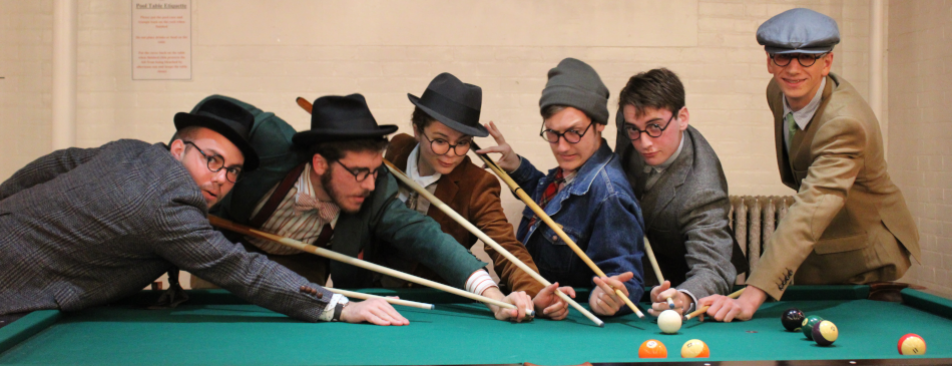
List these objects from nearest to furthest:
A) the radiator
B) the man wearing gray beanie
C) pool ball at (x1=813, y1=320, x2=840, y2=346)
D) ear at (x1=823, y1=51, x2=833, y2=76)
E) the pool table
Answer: the pool table → pool ball at (x1=813, y1=320, x2=840, y2=346) → the man wearing gray beanie → ear at (x1=823, y1=51, x2=833, y2=76) → the radiator

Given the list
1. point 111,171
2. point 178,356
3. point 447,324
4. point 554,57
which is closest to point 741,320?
point 447,324

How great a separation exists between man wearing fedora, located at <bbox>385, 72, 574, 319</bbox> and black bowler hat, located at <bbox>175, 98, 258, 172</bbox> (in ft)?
2.25

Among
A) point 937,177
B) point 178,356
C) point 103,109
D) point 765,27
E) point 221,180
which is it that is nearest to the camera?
point 178,356

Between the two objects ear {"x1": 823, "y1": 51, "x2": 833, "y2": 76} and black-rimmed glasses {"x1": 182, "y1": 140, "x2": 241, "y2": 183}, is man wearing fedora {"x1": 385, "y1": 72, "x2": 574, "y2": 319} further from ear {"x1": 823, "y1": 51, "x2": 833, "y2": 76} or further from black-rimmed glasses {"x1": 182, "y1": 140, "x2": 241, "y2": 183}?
ear {"x1": 823, "y1": 51, "x2": 833, "y2": 76}

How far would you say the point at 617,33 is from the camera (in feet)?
15.4

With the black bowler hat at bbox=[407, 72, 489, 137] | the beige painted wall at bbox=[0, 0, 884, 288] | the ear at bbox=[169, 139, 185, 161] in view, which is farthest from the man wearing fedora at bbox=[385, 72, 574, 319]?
the beige painted wall at bbox=[0, 0, 884, 288]

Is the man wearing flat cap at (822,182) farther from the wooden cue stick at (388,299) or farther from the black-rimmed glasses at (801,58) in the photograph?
the wooden cue stick at (388,299)

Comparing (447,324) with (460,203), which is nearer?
(447,324)

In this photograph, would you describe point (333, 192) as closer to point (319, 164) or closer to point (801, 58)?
point (319, 164)

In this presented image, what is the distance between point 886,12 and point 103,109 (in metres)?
5.11

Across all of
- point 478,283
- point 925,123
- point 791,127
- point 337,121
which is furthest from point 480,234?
point 925,123

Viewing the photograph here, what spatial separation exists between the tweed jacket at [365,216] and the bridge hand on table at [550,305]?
0.29 metres

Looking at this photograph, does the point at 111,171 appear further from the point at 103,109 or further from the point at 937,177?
the point at 937,177

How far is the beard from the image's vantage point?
2.62m
